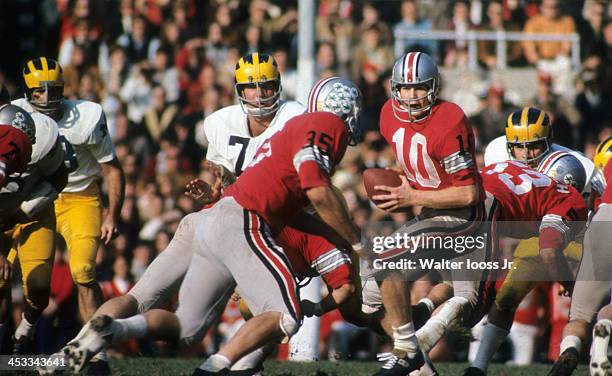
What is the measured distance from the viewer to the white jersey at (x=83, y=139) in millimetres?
7758

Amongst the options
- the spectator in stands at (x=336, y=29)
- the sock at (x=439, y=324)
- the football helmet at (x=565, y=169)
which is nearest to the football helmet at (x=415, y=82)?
the sock at (x=439, y=324)

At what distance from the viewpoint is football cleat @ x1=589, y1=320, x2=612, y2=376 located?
19.2ft

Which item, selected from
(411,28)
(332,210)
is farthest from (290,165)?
(411,28)

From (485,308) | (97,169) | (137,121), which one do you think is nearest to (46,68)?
(97,169)

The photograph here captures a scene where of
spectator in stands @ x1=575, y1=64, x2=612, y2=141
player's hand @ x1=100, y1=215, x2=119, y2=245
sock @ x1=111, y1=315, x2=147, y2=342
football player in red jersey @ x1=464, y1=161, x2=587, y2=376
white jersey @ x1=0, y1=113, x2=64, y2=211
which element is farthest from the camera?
spectator in stands @ x1=575, y1=64, x2=612, y2=141

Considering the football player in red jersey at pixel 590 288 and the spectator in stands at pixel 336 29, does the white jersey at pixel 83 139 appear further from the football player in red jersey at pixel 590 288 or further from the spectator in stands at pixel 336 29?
the spectator in stands at pixel 336 29

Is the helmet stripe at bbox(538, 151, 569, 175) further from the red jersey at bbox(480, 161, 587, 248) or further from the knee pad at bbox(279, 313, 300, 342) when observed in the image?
the knee pad at bbox(279, 313, 300, 342)

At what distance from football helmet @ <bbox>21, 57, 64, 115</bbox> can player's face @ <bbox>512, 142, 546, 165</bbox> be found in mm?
3244

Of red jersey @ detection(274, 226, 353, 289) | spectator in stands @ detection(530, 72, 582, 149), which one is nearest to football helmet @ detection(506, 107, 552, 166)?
red jersey @ detection(274, 226, 353, 289)

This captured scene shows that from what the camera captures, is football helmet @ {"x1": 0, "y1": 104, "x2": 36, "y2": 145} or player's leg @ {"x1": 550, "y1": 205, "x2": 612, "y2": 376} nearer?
player's leg @ {"x1": 550, "y1": 205, "x2": 612, "y2": 376}

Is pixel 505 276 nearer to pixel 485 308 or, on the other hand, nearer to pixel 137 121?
pixel 485 308

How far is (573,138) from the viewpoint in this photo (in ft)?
38.7

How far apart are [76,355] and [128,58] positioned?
24.6ft

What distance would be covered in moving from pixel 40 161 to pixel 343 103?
2.23 meters
